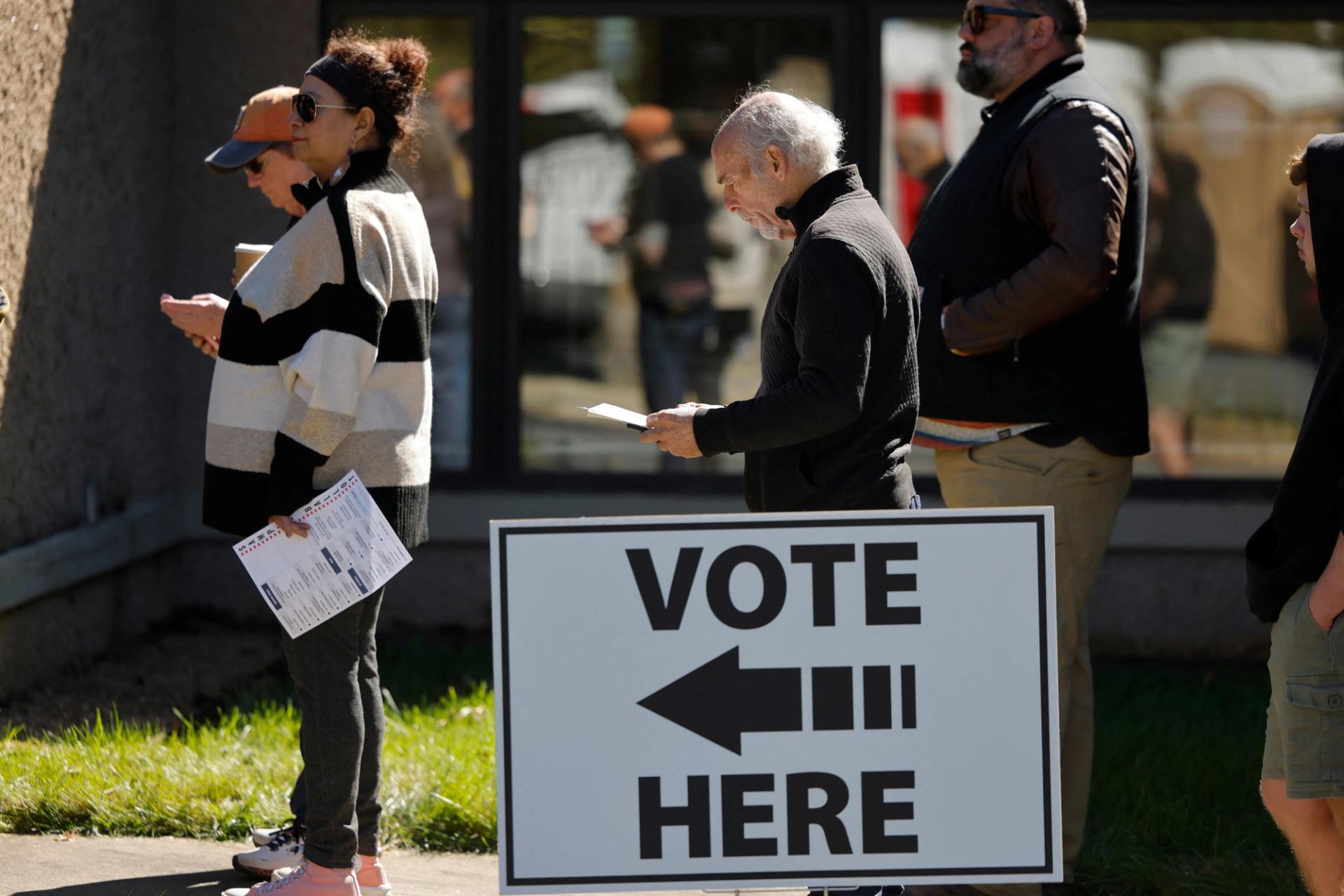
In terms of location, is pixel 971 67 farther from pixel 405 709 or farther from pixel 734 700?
pixel 405 709

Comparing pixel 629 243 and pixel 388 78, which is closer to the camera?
pixel 388 78

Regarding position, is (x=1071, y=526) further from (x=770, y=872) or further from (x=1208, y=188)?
(x=1208, y=188)

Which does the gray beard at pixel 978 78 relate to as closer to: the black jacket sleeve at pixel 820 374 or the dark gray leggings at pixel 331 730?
the black jacket sleeve at pixel 820 374

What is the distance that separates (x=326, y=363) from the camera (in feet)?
11.9

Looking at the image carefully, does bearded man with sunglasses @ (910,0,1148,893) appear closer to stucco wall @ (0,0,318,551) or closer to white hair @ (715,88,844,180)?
white hair @ (715,88,844,180)

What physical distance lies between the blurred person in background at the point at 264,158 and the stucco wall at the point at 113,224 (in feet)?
5.29

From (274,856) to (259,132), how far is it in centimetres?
178

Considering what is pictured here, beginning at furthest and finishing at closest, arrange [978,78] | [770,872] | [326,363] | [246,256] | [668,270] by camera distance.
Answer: [668,270], [978,78], [246,256], [326,363], [770,872]

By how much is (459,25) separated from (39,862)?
376 centimetres

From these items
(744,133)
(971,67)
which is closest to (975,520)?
(744,133)

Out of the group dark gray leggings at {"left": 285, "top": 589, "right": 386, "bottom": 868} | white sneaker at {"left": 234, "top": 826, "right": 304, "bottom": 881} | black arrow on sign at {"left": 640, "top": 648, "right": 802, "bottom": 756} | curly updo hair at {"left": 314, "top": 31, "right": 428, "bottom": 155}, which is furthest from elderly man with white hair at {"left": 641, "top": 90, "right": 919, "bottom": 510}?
white sneaker at {"left": 234, "top": 826, "right": 304, "bottom": 881}

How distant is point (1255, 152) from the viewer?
22.7 ft

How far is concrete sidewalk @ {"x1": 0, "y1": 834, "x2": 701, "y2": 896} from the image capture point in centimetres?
416

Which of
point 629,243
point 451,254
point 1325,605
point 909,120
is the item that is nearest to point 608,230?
point 629,243
